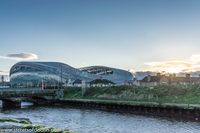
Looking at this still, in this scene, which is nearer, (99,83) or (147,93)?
(147,93)

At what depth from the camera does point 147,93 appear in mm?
101625

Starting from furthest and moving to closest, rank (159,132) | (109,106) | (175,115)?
(109,106) < (175,115) < (159,132)

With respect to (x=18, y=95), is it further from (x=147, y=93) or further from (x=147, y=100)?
(x=147, y=100)

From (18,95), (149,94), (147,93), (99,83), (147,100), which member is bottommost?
(147,100)

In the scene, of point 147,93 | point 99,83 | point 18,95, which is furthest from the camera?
point 99,83

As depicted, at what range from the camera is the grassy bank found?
3403 inches

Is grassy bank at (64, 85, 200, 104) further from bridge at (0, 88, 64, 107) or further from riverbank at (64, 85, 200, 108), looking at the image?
bridge at (0, 88, 64, 107)

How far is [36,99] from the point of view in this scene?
119938 mm

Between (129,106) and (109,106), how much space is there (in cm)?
826

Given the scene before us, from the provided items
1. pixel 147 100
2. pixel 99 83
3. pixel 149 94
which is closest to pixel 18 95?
pixel 149 94

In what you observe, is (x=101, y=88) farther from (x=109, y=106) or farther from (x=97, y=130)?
A: (x=97, y=130)

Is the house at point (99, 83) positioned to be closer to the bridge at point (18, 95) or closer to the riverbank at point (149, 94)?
the riverbank at point (149, 94)

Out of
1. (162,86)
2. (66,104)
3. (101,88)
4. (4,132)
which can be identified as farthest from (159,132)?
(101,88)

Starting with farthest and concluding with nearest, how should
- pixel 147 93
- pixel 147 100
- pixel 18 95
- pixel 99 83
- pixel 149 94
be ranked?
pixel 99 83 → pixel 18 95 → pixel 147 93 → pixel 149 94 → pixel 147 100
